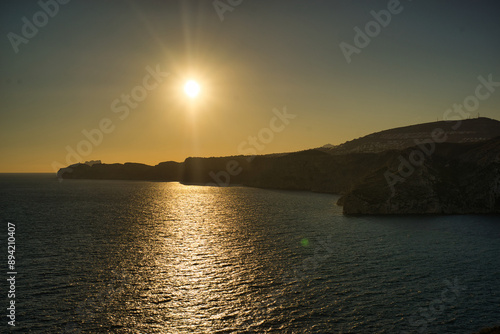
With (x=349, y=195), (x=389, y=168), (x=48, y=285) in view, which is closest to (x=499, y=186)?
(x=389, y=168)

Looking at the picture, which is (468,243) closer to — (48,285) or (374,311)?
(374,311)

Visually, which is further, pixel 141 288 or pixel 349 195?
pixel 349 195

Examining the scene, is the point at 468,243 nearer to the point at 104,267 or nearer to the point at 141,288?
the point at 141,288

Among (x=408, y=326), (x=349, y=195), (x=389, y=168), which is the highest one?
(x=389, y=168)

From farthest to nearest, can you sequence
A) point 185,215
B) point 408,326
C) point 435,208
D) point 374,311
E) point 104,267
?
point 185,215
point 435,208
point 104,267
point 374,311
point 408,326

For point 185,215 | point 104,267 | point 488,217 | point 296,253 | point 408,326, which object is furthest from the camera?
point 185,215

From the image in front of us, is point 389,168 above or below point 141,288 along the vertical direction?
above

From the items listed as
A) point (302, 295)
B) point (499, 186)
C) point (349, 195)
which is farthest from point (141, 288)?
point (499, 186)
